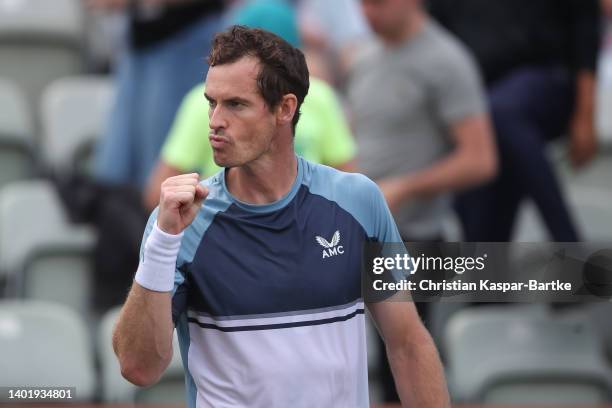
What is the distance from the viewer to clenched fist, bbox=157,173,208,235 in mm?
2375

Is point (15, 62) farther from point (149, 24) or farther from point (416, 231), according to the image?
point (416, 231)

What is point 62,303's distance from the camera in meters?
5.67

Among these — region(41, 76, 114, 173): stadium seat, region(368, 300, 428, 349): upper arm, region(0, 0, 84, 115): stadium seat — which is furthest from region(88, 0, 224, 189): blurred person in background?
region(368, 300, 428, 349): upper arm

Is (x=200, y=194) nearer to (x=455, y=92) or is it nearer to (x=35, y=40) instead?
(x=455, y=92)

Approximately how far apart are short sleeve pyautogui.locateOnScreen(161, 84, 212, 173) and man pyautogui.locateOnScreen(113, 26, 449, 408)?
1747 mm

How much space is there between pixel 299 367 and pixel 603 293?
603mm

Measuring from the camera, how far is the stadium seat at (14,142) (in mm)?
6250

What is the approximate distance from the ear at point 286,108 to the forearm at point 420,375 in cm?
51

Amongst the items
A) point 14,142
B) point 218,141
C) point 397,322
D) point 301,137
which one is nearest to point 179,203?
point 218,141

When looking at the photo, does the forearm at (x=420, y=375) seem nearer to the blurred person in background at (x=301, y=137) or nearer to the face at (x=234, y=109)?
the face at (x=234, y=109)

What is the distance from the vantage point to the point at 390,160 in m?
5.14

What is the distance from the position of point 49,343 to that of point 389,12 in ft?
5.62

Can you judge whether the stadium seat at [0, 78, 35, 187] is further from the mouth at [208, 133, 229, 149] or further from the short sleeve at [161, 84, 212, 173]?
the mouth at [208, 133, 229, 149]

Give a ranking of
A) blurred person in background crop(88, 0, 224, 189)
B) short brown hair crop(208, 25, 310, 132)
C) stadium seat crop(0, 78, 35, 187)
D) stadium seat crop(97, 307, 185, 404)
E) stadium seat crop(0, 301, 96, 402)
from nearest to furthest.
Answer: short brown hair crop(208, 25, 310, 132) → stadium seat crop(0, 301, 96, 402) → stadium seat crop(97, 307, 185, 404) → blurred person in background crop(88, 0, 224, 189) → stadium seat crop(0, 78, 35, 187)
